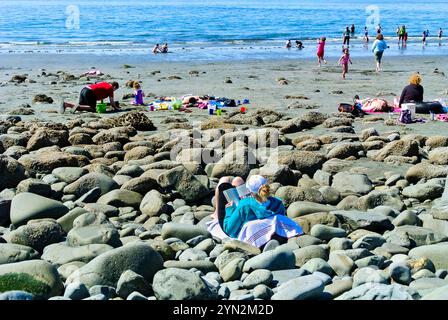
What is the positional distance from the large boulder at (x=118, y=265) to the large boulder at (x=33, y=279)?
20 centimetres

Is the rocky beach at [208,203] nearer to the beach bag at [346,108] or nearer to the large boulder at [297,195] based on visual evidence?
the large boulder at [297,195]

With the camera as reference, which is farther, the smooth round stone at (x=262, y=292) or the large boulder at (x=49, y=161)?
the large boulder at (x=49, y=161)

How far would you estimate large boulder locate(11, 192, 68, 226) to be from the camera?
8141 millimetres

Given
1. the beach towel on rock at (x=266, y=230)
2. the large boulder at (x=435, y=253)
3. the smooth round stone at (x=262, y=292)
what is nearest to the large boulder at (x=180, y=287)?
the smooth round stone at (x=262, y=292)

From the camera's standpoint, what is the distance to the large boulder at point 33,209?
8.14 m

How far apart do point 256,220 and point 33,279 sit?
2.43 m

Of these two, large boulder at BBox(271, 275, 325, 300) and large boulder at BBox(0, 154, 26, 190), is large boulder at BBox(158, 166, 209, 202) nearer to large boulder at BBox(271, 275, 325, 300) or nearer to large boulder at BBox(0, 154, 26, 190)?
large boulder at BBox(0, 154, 26, 190)

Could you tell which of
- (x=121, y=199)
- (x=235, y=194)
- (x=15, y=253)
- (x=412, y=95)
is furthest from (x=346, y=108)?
(x=15, y=253)

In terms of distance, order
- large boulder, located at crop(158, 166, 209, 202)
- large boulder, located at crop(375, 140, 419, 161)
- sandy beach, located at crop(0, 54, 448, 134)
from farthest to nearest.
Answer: sandy beach, located at crop(0, 54, 448, 134), large boulder, located at crop(375, 140, 419, 161), large boulder, located at crop(158, 166, 209, 202)

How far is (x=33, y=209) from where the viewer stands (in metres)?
→ 8.21

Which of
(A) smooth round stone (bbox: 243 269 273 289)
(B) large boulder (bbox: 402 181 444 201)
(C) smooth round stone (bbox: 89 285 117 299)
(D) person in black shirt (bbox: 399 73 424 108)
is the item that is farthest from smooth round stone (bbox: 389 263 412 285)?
(D) person in black shirt (bbox: 399 73 424 108)

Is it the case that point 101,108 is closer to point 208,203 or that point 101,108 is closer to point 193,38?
point 208,203

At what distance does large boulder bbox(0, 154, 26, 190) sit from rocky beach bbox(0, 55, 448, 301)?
0.05 feet

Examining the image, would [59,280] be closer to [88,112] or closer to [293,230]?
[293,230]
